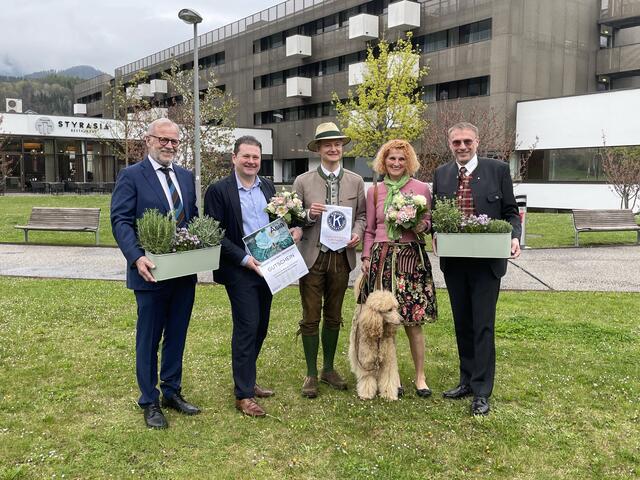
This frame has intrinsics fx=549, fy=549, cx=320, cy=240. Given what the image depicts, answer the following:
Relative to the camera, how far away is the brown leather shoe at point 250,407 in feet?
14.5

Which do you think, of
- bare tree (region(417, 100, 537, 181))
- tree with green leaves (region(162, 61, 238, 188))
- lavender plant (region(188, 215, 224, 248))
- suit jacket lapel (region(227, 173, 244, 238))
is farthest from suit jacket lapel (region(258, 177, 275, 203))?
bare tree (region(417, 100, 537, 181))

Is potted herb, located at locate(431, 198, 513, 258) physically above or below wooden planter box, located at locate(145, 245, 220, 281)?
above

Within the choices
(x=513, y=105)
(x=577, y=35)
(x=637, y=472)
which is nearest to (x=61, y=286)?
(x=637, y=472)

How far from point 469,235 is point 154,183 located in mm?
2409

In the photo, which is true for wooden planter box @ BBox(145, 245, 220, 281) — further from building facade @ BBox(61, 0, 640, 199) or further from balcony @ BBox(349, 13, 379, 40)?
balcony @ BBox(349, 13, 379, 40)

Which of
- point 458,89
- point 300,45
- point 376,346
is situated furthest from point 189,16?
point 300,45

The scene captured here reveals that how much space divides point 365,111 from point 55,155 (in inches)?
1210

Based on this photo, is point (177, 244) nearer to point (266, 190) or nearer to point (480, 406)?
point (266, 190)

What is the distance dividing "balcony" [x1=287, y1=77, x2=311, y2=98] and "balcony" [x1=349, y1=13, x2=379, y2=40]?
270 inches

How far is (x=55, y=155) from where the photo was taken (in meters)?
46.0

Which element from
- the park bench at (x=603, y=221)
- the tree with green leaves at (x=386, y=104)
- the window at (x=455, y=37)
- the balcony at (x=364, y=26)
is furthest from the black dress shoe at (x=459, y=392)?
the balcony at (x=364, y=26)

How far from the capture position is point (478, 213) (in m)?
4.50

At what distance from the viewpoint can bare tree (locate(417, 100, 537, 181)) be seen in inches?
853

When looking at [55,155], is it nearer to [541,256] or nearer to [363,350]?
[541,256]
